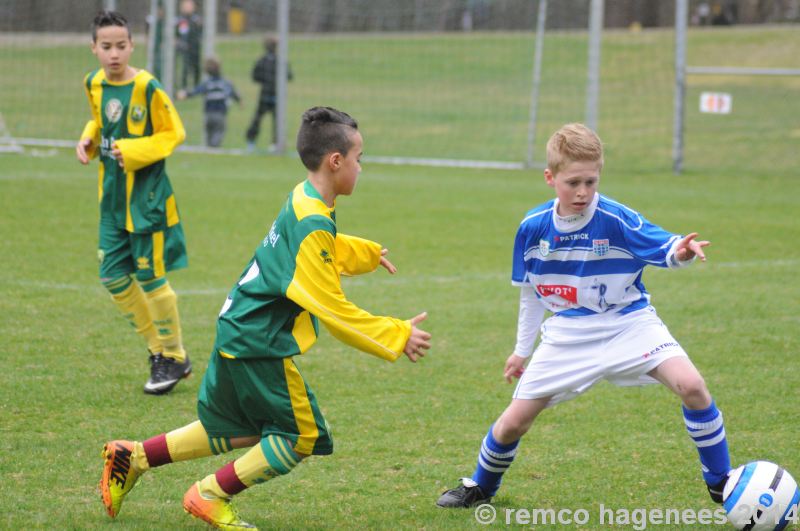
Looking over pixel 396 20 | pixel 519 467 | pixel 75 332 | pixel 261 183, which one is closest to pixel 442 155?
pixel 396 20

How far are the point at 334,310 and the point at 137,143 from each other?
103 inches

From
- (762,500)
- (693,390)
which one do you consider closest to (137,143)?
(693,390)

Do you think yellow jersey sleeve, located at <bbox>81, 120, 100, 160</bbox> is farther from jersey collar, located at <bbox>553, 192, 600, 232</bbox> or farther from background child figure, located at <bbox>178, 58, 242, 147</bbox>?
background child figure, located at <bbox>178, 58, 242, 147</bbox>

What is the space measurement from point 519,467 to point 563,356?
877 millimetres

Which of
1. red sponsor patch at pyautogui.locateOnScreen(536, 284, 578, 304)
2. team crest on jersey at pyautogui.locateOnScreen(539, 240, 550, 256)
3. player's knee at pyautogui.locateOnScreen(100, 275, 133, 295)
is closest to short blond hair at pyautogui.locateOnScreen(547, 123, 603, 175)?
team crest on jersey at pyautogui.locateOnScreen(539, 240, 550, 256)

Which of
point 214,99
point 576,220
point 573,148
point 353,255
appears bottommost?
point 353,255

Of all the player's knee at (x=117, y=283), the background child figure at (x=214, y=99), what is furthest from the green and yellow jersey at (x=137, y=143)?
the background child figure at (x=214, y=99)

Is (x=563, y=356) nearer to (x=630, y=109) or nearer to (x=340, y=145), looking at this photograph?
(x=340, y=145)

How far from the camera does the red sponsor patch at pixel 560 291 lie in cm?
421

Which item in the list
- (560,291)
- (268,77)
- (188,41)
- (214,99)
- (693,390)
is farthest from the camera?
(188,41)

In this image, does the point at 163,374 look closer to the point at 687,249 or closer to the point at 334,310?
the point at 334,310

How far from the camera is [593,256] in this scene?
4180 millimetres

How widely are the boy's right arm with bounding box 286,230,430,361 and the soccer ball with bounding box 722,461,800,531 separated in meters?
1.31

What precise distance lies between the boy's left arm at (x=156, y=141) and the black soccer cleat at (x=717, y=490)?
3.44 meters
